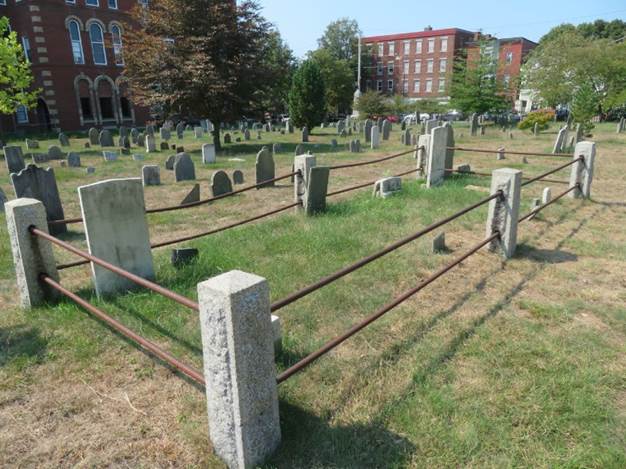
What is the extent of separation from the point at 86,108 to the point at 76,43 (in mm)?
4781

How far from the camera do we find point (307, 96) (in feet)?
94.0

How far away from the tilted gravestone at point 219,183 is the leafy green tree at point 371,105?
3086 centimetres

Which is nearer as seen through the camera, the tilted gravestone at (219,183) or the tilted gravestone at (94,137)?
the tilted gravestone at (219,183)

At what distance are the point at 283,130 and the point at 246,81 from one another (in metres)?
13.7

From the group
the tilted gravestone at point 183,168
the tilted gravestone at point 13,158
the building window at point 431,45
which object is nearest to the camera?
the tilted gravestone at point 183,168

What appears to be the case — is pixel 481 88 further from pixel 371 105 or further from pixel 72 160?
pixel 72 160

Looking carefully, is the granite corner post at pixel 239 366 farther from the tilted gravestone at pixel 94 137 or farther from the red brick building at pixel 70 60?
the red brick building at pixel 70 60

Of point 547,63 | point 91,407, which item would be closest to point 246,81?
point 91,407

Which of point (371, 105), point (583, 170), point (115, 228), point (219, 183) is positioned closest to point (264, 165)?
point (219, 183)

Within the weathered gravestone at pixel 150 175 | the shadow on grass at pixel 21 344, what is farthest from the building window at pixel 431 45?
the shadow on grass at pixel 21 344

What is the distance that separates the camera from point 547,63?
37469 millimetres

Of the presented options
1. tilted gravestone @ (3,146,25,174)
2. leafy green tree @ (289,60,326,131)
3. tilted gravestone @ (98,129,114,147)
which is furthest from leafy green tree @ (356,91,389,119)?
tilted gravestone @ (3,146,25,174)

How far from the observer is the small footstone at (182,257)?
5402 mm

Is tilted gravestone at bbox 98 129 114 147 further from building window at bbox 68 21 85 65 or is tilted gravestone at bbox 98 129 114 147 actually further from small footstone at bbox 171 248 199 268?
small footstone at bbox 171 248 199 268
